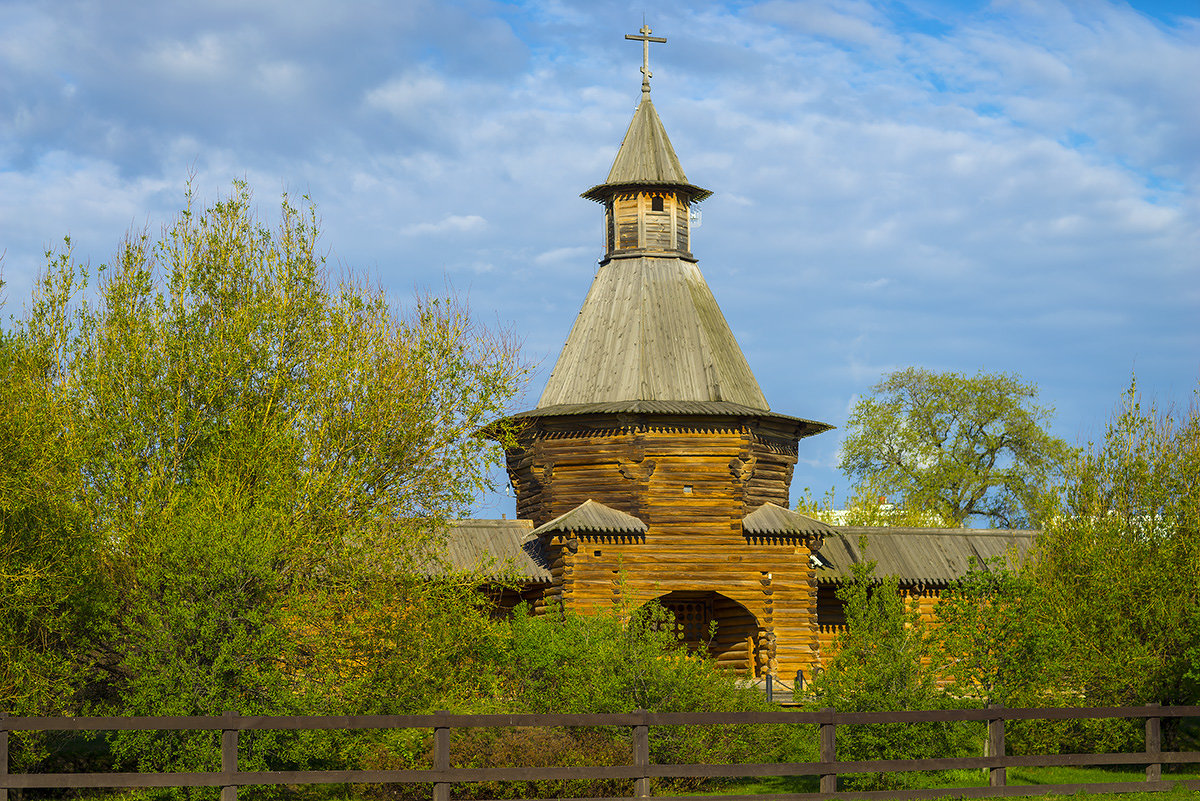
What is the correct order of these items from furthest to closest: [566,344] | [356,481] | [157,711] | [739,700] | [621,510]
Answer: [566,344], [621,510], [356,481], [739,700], [157,711]

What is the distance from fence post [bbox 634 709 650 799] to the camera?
15.5 metres

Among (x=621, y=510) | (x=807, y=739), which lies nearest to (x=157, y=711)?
(x=807, y=739)

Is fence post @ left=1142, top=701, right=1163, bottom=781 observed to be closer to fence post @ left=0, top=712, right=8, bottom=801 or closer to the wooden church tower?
fence post @ left=0, top=712, right=8, bottom=801

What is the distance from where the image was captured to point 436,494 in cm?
2294

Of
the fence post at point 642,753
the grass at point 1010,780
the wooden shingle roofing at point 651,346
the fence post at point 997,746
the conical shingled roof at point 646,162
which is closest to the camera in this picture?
the fence post at point 642,753

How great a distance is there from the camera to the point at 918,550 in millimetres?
36594

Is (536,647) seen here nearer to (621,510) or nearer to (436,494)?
(436,494)

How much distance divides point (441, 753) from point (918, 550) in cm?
2390

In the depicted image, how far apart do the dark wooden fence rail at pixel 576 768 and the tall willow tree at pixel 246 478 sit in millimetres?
Answer: 1973

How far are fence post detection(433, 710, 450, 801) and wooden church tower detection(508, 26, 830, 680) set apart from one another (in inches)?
643

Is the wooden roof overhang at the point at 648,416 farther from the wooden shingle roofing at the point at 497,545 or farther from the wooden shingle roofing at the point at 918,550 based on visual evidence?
the wooden shingle roofing at the point at 918,550

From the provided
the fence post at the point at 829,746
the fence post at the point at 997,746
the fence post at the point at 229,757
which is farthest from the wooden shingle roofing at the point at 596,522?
the fence post at the point at 229,757

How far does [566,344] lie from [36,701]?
70.5 feet

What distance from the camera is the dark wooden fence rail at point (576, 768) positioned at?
14.5 metres
